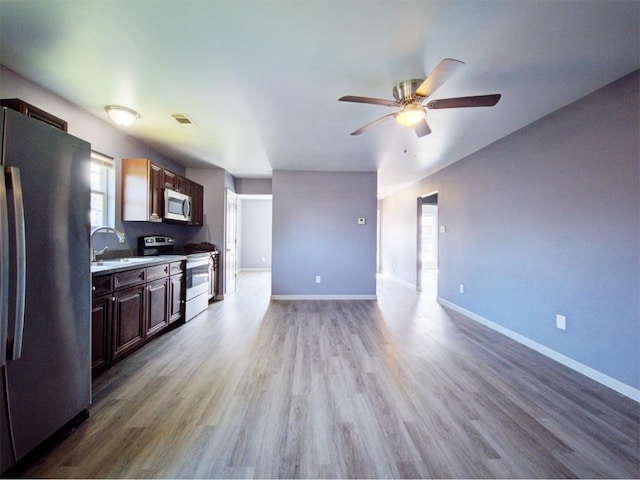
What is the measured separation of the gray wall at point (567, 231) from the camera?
2070mm

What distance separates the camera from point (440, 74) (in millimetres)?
1629

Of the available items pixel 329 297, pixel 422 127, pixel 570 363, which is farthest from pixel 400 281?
pixel 422 127

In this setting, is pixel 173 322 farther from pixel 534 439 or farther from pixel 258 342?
pixel 534 439

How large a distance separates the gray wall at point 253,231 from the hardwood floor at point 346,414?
5928 mm

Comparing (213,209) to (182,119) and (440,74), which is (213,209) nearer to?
(182,119)

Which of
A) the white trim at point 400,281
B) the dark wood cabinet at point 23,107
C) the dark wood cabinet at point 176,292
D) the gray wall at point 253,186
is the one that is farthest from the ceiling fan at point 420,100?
the white trim at point 400,281

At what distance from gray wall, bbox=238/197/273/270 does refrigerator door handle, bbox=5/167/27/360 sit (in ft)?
25.2

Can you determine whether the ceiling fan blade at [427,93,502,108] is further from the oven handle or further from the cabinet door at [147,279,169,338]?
the oven handle

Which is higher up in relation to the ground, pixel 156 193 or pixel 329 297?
pixel 156 193

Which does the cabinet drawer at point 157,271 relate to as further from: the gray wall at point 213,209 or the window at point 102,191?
the gray wall at point 213,209

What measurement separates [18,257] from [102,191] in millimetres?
2368

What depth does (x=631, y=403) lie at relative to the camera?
6.33 feet

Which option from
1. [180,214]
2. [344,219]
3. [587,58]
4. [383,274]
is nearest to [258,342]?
[180,214]

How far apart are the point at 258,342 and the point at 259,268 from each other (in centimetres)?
617
